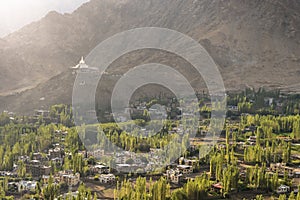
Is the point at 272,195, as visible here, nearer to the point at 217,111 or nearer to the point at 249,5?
the point at 217,111

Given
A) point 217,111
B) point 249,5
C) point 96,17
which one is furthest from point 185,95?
point 96,17

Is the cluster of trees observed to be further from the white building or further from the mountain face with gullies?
the mountain face with gullies

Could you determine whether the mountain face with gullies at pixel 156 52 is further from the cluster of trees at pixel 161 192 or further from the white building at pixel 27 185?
the cluster of trees at pixel 161 192

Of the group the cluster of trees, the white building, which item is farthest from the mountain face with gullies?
the cluster of trees

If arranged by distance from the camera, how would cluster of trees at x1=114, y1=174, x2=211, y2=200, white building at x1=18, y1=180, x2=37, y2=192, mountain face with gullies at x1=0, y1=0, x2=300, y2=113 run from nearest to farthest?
cluster of trees at x1=114, y1=174, x2=211, y2=200
white building at x1=18, y1=180, x2=37, y2=192
mountain face with gullies at x1=0, y1=0, x2=300, y2=113

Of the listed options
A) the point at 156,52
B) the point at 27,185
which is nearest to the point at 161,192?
the point at 27,185

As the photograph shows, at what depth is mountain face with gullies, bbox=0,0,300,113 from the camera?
80.2 metres

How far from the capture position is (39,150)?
43500 millimetres

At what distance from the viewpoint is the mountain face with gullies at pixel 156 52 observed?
80.2m

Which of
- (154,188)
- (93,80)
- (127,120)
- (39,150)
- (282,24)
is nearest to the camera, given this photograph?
(154,188)

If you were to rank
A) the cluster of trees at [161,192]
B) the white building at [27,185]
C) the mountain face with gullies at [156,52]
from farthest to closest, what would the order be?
the mountain face with gullies at [156,52], the white building at [27,185], the cluster of trees at [161,192]

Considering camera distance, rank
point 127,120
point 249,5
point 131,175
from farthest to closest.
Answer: point 249,5 < point 127,120 < point 131,175

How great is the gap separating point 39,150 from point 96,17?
274 ft

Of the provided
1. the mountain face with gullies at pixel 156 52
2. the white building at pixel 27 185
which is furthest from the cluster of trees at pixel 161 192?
the mountain face with gullies at pixel 156 52
